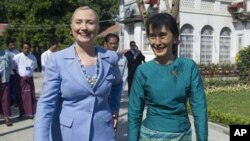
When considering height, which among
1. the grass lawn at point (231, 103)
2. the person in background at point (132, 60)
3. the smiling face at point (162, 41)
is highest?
the smiling face at point (162, 41)

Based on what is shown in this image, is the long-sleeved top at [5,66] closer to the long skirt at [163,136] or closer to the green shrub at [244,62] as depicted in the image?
the long skirt at [163,136]

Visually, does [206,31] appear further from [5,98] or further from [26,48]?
[5,98]

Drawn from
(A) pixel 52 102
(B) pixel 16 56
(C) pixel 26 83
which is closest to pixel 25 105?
(C) pixel 26 83

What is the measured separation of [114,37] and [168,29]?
323 cm

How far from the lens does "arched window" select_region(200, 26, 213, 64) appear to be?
22750 mm

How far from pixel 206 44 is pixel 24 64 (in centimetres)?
1501

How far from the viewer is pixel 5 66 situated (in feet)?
28.7

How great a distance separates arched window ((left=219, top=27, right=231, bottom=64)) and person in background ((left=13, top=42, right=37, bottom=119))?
15531mm

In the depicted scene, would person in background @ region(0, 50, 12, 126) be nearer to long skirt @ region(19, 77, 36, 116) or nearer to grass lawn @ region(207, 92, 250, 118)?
long skirt @ region(19, 77, 36, 116)

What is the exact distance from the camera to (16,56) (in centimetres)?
933

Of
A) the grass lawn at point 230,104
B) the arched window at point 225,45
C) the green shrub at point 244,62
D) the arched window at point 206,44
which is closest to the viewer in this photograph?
the grass lawn at point 230,104

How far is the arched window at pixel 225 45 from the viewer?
2345 cm

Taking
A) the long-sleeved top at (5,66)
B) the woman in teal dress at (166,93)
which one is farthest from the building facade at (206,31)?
the woman in teal dress at (166,93)

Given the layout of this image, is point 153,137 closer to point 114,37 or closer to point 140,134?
point 140,134
